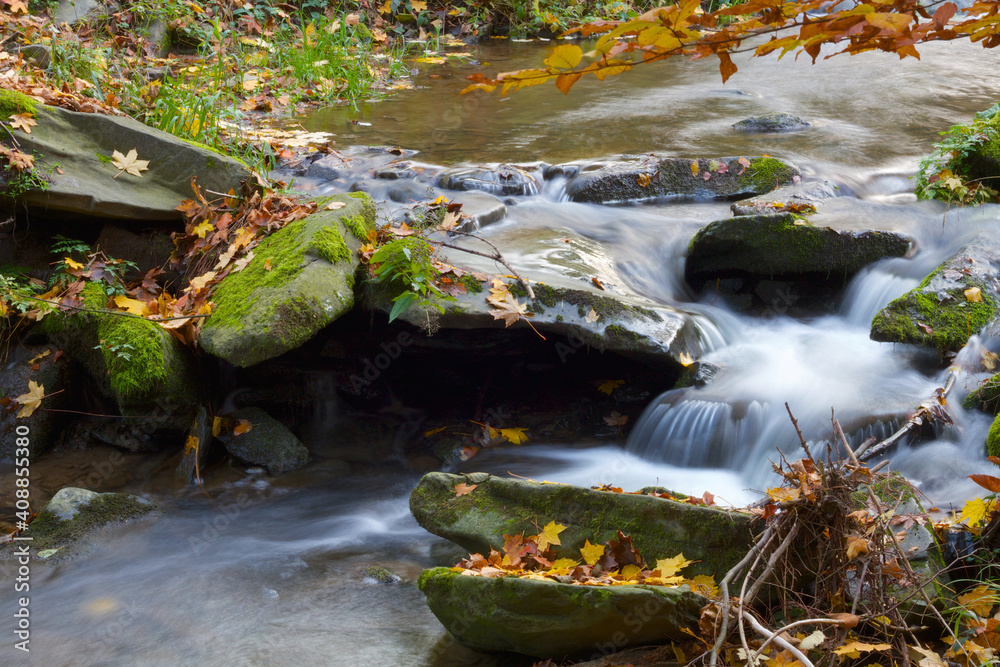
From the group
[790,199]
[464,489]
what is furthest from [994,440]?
[790,199]

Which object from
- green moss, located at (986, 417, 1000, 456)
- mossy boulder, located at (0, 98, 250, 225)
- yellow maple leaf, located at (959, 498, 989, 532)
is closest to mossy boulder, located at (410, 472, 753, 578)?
yellow maple leaf, located at (959, 498, 989, 532)

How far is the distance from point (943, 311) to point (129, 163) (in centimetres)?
538

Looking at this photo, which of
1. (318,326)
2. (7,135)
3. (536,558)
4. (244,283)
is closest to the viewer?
(536,558)

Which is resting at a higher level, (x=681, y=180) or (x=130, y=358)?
(x=681, y=180)

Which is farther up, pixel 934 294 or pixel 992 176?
pixel 992 176

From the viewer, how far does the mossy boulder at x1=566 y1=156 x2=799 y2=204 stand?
276 inches

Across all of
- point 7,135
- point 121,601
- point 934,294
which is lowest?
point 121,601

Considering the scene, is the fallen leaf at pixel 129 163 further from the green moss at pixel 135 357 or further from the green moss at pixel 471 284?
the green moss at pixel 471 284

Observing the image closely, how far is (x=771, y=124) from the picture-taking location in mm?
8836

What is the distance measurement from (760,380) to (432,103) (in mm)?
6725

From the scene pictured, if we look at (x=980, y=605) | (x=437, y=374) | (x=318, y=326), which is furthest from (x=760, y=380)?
(x=318, y=326)

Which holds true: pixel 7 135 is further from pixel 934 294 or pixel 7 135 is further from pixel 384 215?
pixel 934 294

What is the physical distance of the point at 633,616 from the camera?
247 centimetres

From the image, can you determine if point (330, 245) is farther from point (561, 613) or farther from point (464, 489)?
point (561, 613)
